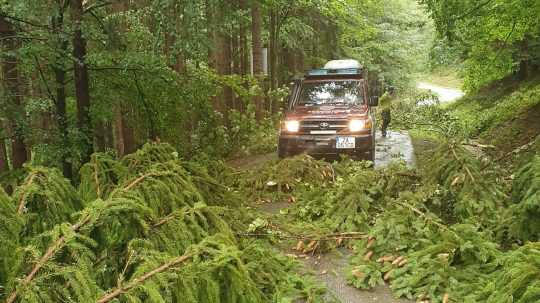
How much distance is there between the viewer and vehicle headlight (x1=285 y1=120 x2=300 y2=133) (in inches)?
450

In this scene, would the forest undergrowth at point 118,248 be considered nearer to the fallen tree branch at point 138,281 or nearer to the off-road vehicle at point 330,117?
the fallen tree branch at point 138,281

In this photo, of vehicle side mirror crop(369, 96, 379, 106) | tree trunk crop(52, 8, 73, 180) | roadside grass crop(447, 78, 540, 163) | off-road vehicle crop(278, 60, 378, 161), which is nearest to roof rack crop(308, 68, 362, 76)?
off-road vehicle crop(278, 60, 378, 161)

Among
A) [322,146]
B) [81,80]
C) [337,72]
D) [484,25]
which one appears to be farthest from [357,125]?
[81,80]

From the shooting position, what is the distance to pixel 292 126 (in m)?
11.5

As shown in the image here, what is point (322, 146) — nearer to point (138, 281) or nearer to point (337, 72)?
point (337, 72)

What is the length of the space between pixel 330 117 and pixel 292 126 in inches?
37.2

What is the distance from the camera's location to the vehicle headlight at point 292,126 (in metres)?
11.4

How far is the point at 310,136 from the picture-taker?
11.3m

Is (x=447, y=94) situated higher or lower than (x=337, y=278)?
higher

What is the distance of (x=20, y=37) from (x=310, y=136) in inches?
268

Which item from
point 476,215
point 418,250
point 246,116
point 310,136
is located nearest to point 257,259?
point 418,250

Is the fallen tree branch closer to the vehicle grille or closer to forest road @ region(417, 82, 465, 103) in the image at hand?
the vehicle grille

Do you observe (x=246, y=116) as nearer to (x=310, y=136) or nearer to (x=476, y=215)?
(x=310, y=136)

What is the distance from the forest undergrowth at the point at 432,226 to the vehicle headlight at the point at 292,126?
217 cm
